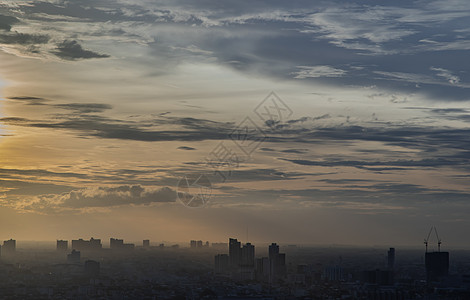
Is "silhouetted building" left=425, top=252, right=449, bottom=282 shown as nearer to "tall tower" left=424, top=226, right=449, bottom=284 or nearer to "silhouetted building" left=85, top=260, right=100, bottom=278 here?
"tall tower" left=424, top=226, right=449, bottom=284

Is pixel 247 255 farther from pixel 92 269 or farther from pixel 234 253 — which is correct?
pixel 92 269

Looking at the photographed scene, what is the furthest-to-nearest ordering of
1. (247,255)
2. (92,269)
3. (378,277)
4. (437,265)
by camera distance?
(247,255) → (92,269) → (437,265) → (378,277)

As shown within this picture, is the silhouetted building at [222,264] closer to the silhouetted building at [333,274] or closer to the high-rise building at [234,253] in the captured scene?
the high-rise building at [234,253]

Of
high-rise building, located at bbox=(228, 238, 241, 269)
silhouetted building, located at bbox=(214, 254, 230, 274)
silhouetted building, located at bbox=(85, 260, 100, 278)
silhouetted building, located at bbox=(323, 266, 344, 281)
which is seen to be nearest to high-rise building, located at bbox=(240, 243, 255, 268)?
high-rise building, located at bbox=(228, 238, 241, 269)

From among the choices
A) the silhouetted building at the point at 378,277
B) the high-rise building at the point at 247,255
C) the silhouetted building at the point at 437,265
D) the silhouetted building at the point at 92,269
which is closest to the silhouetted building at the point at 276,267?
the high-rise building at the point at 247,255

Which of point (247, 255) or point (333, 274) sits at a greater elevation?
point (247, 255)

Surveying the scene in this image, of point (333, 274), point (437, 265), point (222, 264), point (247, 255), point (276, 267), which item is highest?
point (247, 255)

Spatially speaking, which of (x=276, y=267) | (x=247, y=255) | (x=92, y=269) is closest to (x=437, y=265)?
(x=276, y=267)

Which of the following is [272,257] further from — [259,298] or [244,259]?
[259,298]

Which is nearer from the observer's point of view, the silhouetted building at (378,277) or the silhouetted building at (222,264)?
the silhouetted building at (378,277)
